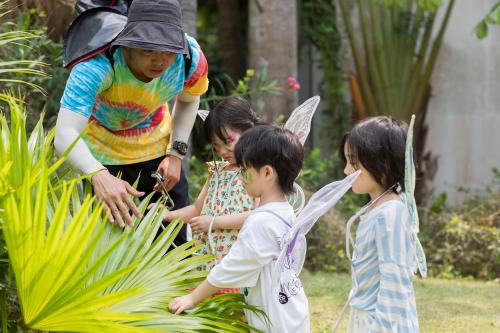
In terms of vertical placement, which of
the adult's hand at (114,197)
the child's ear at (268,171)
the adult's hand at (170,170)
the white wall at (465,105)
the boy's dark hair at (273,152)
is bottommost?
the white wall at (465,105)

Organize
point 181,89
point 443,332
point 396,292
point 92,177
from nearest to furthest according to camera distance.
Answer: point 396,292 → point 92,177 → point 181,89 → point 443,332

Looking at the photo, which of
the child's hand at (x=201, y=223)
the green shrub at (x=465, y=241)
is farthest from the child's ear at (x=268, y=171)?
the green shrub at (x=465, y=241)

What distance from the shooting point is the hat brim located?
3.52m

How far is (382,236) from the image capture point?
3.09 meters

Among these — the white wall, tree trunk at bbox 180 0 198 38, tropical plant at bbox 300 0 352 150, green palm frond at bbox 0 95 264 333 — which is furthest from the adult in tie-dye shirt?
the white wall

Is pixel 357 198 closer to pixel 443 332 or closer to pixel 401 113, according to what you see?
pixel 401 113

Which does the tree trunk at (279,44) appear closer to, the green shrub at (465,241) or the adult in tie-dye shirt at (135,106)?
the green shrub at (465,241)

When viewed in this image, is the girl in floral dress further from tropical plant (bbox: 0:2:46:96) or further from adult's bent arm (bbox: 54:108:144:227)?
tropical plant (bbox: 0:2:46:96)

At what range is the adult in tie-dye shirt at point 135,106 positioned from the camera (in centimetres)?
350

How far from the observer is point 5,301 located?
10.4 ft

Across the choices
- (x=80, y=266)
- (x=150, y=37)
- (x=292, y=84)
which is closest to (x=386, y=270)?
(x=80, y=266)

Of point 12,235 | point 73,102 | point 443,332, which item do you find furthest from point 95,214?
point 443,332

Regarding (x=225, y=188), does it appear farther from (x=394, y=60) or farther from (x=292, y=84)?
(x=394, y=60)

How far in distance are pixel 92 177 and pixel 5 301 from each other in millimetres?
572
